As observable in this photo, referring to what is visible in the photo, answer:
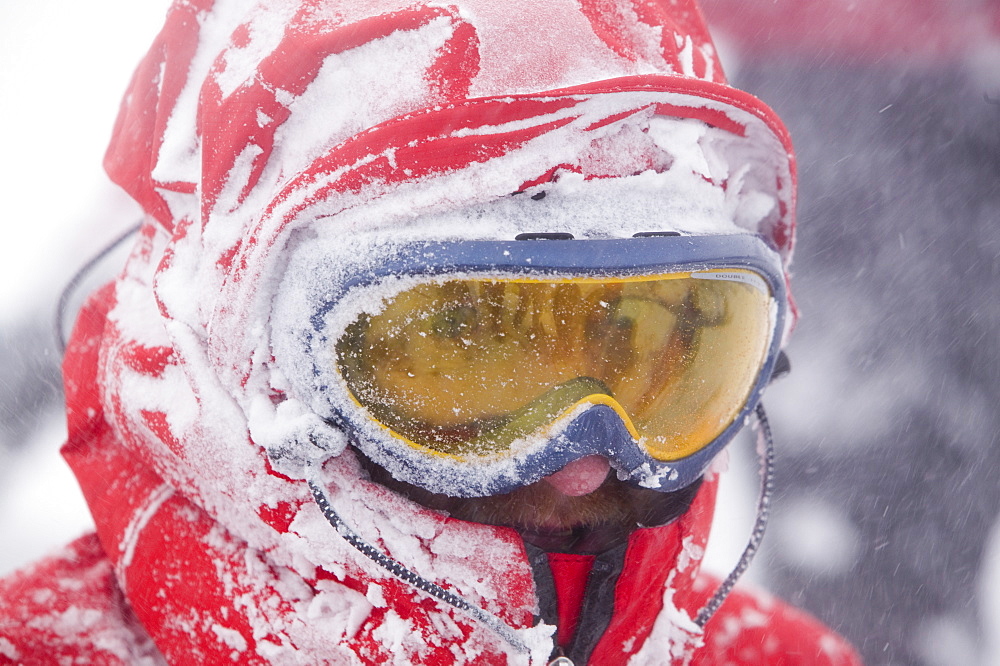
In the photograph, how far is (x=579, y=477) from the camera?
1.24m

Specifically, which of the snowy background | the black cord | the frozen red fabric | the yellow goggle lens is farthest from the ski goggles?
the snowy background

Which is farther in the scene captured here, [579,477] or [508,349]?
[579,477]

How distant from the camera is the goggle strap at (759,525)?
142cm

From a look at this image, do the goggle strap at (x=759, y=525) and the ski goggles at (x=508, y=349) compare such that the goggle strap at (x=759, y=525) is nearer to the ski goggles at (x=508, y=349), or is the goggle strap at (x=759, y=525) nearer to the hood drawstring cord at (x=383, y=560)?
the ski goggles at (x=508, y=349)

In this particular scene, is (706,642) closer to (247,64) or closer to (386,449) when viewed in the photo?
(386,449)

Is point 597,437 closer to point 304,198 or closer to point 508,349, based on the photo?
point 508,349

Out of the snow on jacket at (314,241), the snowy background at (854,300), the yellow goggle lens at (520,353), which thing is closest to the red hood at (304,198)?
the snow on jacket at (314,241)

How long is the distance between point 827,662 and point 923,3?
7.97ft

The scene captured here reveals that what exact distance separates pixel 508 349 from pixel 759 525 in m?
0.74

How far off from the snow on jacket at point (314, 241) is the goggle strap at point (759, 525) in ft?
0.44

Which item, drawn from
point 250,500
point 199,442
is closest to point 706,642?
point 250,500

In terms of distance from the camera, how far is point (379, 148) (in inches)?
40.3

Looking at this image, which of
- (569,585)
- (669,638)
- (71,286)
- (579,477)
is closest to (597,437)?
(579,477)

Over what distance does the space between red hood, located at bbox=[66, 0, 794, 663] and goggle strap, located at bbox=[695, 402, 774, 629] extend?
0.63 ft
